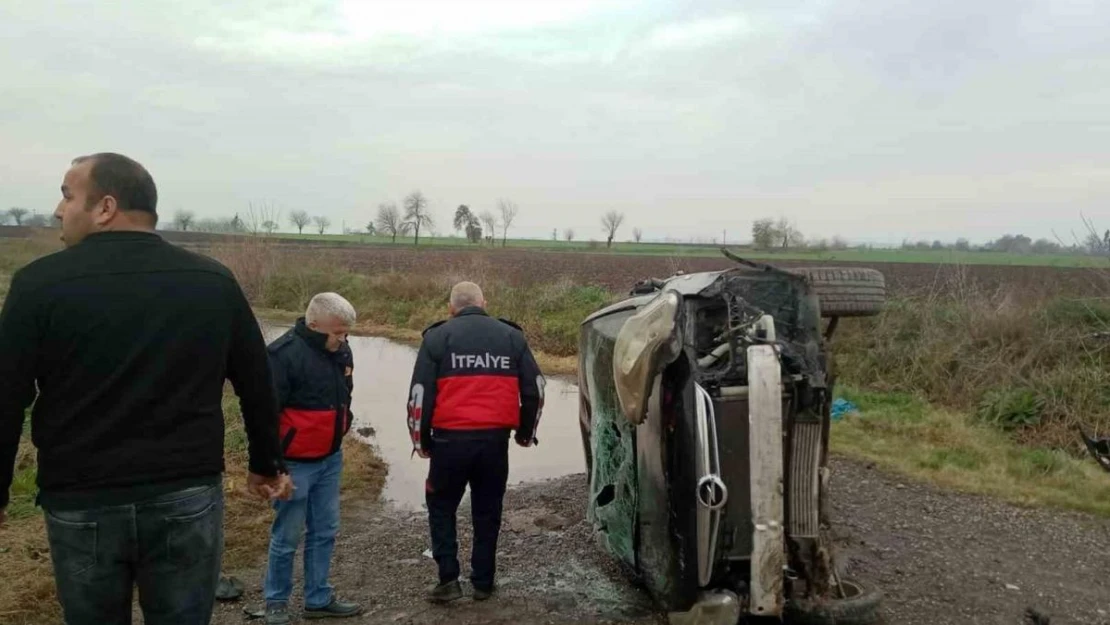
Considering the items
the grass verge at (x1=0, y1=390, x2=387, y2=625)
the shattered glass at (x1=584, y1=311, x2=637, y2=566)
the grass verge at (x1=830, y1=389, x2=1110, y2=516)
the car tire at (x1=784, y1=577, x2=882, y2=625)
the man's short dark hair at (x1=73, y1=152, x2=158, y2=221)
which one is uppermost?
the man's short dark hair at (x1=73, y1=152, x2=158, y2=221)

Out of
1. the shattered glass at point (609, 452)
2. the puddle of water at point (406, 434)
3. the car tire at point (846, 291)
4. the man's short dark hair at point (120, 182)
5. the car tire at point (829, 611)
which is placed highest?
the man's short dark hair at point (120, 182)

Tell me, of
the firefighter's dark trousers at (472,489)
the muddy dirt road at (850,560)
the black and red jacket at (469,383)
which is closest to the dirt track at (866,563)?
the muddy dirt road at (850,560)

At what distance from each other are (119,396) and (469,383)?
225cm

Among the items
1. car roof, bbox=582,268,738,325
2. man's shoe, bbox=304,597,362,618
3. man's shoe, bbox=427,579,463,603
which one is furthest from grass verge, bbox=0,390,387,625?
car roof, bbox=582,268,738,325

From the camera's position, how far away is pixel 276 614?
14.4 feet

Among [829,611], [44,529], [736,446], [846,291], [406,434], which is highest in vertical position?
[846,291]

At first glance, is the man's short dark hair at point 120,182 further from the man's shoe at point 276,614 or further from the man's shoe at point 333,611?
the man's shoe at point 333,611

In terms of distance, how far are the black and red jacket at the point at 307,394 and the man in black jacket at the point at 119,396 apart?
1627 mm

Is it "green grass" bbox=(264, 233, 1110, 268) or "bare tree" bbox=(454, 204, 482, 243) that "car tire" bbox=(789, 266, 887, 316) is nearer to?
"green grass" bbox=(264, 233, 1110, 268)

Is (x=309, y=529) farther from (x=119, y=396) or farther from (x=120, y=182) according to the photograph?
(x=120, y=182)

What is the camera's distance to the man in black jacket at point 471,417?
452 centimetres

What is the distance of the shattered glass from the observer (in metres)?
4.38

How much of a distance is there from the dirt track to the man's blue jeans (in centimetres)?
35

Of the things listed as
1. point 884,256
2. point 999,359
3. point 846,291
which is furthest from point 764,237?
point 884,256
